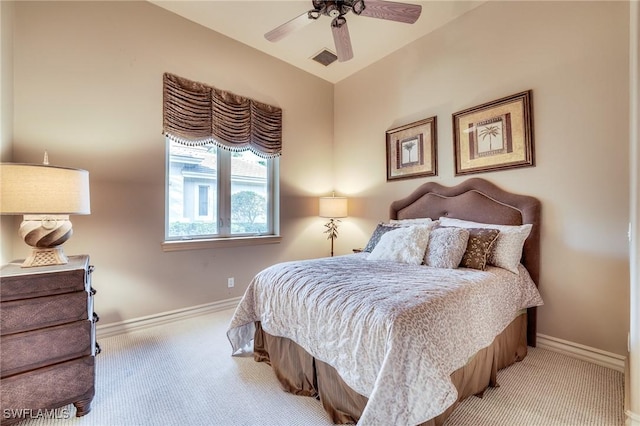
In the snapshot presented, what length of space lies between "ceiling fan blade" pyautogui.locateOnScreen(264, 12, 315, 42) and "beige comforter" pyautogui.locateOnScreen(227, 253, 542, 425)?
192cm

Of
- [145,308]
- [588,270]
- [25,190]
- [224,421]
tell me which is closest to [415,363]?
[224,421]

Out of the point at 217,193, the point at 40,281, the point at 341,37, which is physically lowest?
the point at 40,281

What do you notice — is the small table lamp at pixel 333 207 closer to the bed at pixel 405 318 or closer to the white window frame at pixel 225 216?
the white window frame at pixel 225 216

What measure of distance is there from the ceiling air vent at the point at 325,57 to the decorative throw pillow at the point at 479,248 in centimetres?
272

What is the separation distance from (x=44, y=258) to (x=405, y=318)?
2068 mm

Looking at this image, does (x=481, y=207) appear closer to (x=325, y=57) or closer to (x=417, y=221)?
(x=417, y=221)

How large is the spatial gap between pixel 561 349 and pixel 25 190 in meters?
3.78

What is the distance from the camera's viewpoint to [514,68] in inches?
96.4

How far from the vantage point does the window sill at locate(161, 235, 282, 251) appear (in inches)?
110

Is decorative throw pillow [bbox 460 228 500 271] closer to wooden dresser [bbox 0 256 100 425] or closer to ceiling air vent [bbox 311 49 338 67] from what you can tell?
wooden dresser [bbox 0 256 100 425]

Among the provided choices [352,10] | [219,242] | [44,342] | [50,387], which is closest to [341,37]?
[352,10]

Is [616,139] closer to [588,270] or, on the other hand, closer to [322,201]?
[588,270]

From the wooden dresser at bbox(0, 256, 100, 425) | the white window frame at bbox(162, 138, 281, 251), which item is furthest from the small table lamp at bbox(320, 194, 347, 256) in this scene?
the wooden dresser at bbox(0, 256, 100, 425)

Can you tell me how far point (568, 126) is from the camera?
216cm
